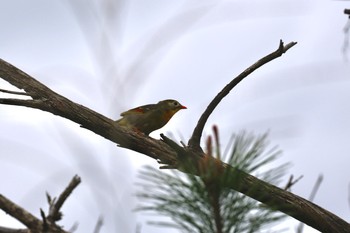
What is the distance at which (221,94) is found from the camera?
4.38 metres

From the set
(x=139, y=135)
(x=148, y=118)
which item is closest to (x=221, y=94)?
(x=139, y=135)

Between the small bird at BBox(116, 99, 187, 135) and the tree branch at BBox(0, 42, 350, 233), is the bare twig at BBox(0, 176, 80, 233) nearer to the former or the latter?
the tree branch at BBox(0, 42, 350, 233)

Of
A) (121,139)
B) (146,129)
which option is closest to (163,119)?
(146,129)

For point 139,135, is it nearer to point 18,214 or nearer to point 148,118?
point 18,214

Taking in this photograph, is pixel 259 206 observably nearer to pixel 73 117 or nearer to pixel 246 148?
pixel 246 148

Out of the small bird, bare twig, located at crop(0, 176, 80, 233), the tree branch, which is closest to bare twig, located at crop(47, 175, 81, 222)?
bare twig, located at crop(0, 176, 80, 233)

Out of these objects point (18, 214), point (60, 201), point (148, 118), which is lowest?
point (18, 214)

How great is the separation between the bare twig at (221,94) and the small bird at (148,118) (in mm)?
3111

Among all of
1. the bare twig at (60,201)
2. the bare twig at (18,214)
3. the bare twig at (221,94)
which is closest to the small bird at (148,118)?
the bare twig at (60,201)

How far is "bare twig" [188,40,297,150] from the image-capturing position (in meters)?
4.38

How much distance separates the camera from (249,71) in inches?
173

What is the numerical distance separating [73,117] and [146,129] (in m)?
3.16

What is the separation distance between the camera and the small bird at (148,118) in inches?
302

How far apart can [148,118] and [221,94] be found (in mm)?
3394
